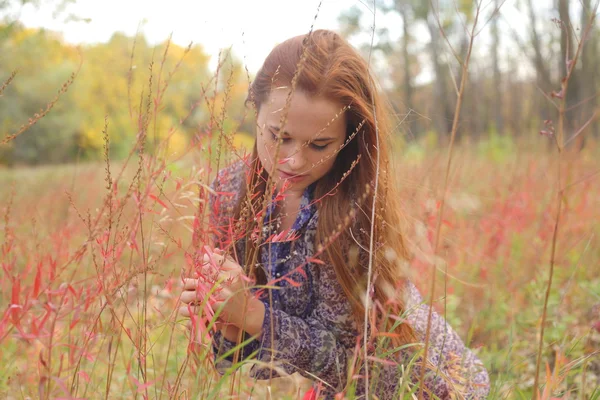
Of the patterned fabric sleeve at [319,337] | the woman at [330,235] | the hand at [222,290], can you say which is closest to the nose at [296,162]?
the woman at [330,235]

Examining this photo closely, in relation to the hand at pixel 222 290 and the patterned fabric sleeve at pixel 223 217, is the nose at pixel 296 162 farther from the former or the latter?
the hand at pixel 222 290

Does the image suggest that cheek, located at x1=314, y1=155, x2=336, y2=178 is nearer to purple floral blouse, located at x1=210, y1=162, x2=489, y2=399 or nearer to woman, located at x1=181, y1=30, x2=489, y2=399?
woman, located at x1=181, y1=30, x2=489, y2=399

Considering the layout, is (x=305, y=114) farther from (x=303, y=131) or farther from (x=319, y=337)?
(x=319, y=337)

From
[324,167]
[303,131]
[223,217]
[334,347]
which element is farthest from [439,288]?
[223,217]

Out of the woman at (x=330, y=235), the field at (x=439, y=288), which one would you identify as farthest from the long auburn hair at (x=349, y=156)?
the field at (x=439, y=288)

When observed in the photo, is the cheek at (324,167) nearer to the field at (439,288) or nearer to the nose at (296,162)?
the nose at (296,162)

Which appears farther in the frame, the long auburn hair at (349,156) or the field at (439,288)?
the long auburn hair at (349,156)

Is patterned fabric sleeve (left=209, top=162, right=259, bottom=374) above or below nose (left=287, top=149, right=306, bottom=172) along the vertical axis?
below

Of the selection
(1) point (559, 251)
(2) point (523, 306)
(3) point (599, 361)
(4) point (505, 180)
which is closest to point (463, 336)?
(2) point (523, 306)

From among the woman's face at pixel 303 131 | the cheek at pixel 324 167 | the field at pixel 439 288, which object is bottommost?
the field at pixel 439 288

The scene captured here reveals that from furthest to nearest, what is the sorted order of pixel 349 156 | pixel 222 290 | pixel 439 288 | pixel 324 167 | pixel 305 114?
1. pixel 439 288
2. pixel 349 156
3. pixel 324 167
4. pixel 305 114
5. pixel 222 290

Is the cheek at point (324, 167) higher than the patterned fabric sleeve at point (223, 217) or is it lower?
higher

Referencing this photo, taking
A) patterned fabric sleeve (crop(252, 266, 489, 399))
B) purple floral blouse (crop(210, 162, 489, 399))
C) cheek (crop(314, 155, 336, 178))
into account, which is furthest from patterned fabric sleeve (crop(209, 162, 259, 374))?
cheek (crop(314, 155, 336, 178))

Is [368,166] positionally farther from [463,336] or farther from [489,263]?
[489,263]
